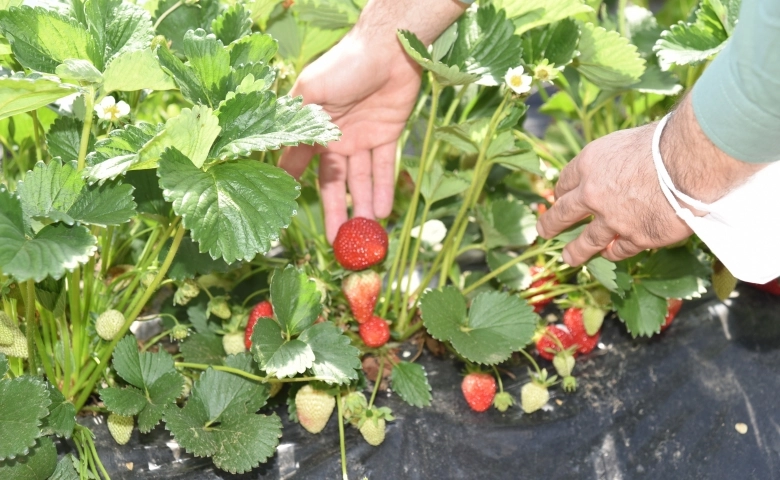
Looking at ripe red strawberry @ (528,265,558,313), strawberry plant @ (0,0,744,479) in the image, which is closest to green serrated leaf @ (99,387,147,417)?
strawberry plant @ (0,0,744,479)

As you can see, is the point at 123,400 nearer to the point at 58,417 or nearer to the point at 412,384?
the point at 58,417

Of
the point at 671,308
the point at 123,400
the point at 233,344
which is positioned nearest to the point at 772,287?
the point at 671,308

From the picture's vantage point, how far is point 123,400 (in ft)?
2.79

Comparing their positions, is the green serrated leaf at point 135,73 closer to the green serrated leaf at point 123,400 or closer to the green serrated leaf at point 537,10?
the green serrated leaf at point 123,400

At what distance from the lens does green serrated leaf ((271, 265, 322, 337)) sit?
868 mm

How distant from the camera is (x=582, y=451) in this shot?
1.02 metres

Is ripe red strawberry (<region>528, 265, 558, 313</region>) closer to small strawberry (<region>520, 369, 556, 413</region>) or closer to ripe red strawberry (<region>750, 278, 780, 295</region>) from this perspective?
small strawberry (<region>520, 369, 556, 413</region>)

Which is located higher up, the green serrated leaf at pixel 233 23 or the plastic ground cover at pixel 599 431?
the green serrated leaf at pixel 233 23

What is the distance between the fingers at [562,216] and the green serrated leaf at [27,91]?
55 cm

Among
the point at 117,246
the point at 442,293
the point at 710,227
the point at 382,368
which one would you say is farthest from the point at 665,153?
the point at 117,246

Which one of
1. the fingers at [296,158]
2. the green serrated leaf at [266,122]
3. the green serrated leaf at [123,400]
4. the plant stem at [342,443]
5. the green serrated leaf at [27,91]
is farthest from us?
the fingers at [296,158]

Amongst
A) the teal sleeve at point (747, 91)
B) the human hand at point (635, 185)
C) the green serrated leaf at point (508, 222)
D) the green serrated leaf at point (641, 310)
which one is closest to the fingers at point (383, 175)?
the green serrated leaf at point (508, 222)

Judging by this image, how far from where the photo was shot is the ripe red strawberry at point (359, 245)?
1006 mm

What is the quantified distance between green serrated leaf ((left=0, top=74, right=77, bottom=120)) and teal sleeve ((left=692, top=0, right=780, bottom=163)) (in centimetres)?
57
